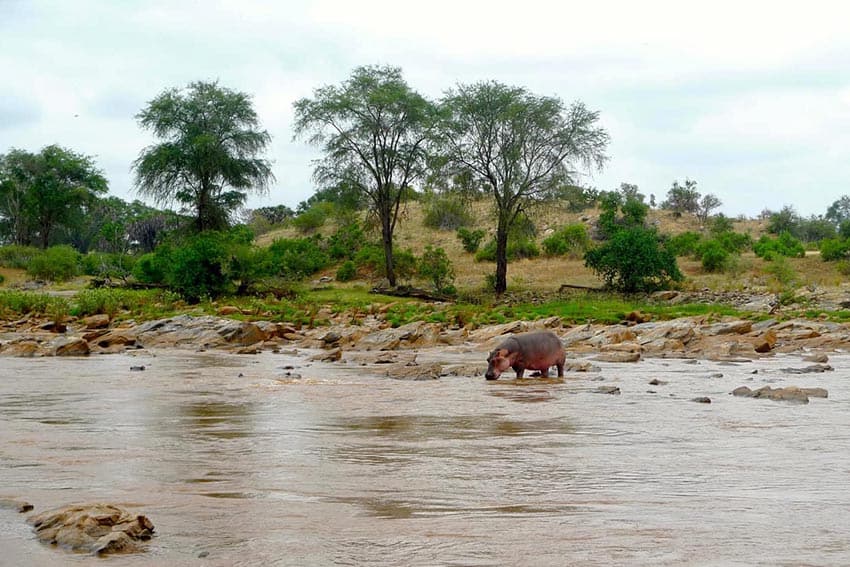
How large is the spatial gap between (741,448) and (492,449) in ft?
5.60

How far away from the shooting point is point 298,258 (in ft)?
139

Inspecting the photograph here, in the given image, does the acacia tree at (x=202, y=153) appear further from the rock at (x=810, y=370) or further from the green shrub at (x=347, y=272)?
the rock at (x=810, y=370)

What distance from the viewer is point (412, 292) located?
1415 inches

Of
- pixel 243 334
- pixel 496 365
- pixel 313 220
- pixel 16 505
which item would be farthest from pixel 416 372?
pixel 313 220

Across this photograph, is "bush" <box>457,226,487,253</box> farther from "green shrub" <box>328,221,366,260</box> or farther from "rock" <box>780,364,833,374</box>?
"rock" <box>780,364,833,374</box>

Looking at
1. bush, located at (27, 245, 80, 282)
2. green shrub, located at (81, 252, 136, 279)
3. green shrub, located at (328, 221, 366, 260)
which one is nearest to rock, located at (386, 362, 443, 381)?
green shrub, located at (328, 221, 366, 260)

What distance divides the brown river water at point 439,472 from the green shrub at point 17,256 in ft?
150

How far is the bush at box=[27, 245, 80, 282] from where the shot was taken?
158 feet

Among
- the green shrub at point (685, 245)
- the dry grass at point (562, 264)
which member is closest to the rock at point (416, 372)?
the dry grass at point (562, 264)

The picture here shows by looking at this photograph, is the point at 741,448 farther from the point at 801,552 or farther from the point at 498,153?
the point at 498,153

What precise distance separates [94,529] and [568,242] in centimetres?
4505

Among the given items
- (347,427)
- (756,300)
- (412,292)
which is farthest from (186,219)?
(347,427)

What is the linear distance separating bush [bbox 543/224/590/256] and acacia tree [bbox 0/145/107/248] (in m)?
32.3

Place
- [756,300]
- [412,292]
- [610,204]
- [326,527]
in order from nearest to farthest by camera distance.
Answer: [326,527]
[756,300]
[412,292]
[610,204]
